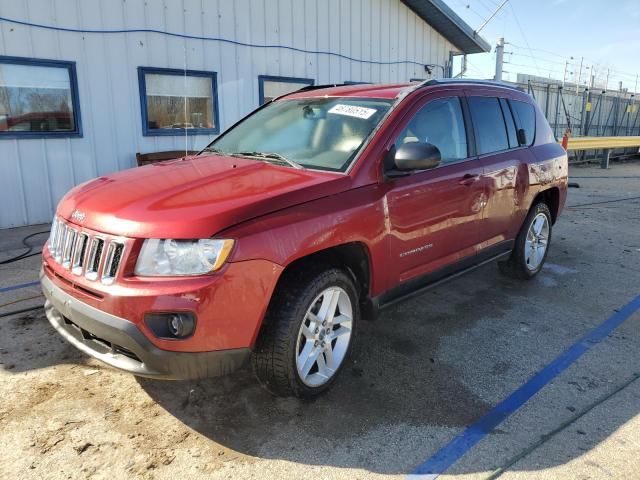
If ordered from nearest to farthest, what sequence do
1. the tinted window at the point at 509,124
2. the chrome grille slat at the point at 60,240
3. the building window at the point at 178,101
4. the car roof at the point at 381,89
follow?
1. the chrome grille slat at the point at 60,240
2. the car roof at the point at 381,89
3. the tinted window at the point at 509,124
4. the building window at the point at 178,101

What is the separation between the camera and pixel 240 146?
3.88m

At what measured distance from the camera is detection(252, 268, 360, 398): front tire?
8.80ft

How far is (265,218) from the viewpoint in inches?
99.7

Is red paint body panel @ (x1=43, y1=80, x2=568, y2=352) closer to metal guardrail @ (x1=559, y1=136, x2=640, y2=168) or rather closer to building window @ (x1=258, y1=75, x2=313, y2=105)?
building window @ (x1=258, y1=75, x2=313, y2=105)

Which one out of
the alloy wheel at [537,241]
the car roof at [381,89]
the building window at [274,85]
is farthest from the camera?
the building window at [274,85]

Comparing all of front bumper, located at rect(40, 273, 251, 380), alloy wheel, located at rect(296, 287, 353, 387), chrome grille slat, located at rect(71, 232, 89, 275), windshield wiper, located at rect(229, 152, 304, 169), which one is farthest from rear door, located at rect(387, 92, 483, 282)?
chrome grille slat, located at rect(71, 232, 89, 275)

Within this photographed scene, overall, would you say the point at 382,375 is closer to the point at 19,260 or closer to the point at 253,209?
the point at 253,209

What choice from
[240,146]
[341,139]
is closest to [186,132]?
[240,146]

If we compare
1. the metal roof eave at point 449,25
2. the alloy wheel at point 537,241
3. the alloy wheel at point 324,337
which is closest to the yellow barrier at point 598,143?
the metal roof eave at point 449,25

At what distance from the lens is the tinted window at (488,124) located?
4.12 metres

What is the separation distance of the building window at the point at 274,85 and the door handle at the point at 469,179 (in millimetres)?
6202

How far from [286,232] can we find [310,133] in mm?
1192

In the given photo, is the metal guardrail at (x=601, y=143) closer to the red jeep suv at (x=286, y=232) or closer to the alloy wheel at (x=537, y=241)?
the alloy wheel at (x=537, y=241)

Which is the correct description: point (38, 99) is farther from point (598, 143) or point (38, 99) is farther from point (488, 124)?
point (598, 143)
